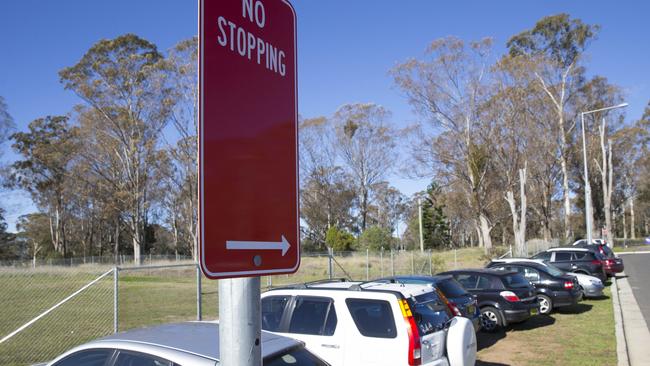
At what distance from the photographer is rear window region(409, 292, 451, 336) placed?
7.34m

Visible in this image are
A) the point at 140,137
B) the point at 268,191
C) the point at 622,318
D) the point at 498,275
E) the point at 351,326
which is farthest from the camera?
the point at 140,137

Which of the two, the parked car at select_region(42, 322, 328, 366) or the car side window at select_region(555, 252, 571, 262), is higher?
the parked car at select_region(42, 322, 328, 366)

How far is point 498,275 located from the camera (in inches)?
566

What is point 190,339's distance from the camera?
459 cm

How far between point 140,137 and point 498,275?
42.7 meters

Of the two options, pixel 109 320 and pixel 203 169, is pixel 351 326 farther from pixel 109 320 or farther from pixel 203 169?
pixel 109 320

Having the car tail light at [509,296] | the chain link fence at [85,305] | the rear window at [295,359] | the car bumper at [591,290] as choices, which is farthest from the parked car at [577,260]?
the rear window at [295,359]

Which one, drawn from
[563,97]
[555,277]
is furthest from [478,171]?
[555,277]

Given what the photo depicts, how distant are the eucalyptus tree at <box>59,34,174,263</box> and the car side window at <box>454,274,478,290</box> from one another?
128ft

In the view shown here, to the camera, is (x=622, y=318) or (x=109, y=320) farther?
(x=109, y=320)

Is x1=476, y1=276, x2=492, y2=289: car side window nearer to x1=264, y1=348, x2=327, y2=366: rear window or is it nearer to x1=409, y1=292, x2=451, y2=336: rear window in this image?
x1=409, y1=292, x2=451, y2=336: rear window

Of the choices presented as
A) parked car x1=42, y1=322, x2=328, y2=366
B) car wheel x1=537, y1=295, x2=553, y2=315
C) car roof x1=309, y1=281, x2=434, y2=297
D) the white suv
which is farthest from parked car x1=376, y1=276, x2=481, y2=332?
parked car x1=42, y1=322, x2=328, y2=366

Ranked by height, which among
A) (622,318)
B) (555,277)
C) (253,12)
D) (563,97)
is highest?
(563,97)

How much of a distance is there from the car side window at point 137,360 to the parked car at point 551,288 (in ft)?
43.1
